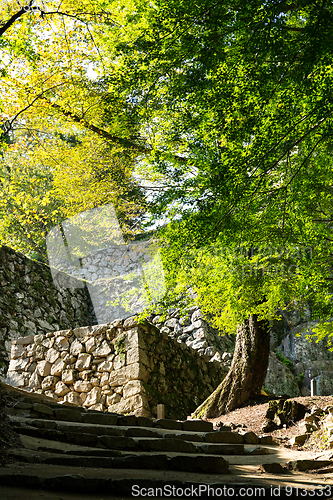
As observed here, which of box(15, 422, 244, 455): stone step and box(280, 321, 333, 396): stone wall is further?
box(280, 321, 333, 396): stone wall

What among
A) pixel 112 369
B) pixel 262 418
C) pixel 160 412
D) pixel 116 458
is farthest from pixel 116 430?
pixel 112 369

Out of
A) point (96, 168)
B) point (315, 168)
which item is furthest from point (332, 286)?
point (96, 168)

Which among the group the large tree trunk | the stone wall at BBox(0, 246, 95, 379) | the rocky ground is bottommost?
the rocky ground

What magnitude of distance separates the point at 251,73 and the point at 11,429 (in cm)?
439

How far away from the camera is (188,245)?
4840 millimetres

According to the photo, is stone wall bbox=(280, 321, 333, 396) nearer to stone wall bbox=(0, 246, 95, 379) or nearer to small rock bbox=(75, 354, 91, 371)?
stone wall bbox=(0, 246, 95, 379)

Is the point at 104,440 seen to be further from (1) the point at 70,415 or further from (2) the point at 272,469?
(2) the point at 272,469

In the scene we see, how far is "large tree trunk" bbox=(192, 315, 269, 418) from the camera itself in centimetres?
808

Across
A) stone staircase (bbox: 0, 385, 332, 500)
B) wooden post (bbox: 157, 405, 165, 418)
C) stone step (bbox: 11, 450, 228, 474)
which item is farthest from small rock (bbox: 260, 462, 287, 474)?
wooden post (bbox: 157, 405, 165, 418)

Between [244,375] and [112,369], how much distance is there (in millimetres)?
2821

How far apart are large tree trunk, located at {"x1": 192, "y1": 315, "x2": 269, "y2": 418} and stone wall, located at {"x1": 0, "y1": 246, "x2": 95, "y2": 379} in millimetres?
5231

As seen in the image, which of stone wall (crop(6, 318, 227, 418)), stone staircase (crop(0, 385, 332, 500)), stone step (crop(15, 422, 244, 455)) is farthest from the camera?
stone wall (crop(6, 318, 227, 418))

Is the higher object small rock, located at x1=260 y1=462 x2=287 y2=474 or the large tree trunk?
the large tree trunk

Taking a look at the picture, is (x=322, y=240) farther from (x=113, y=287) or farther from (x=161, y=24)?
(x=113, y=287)
